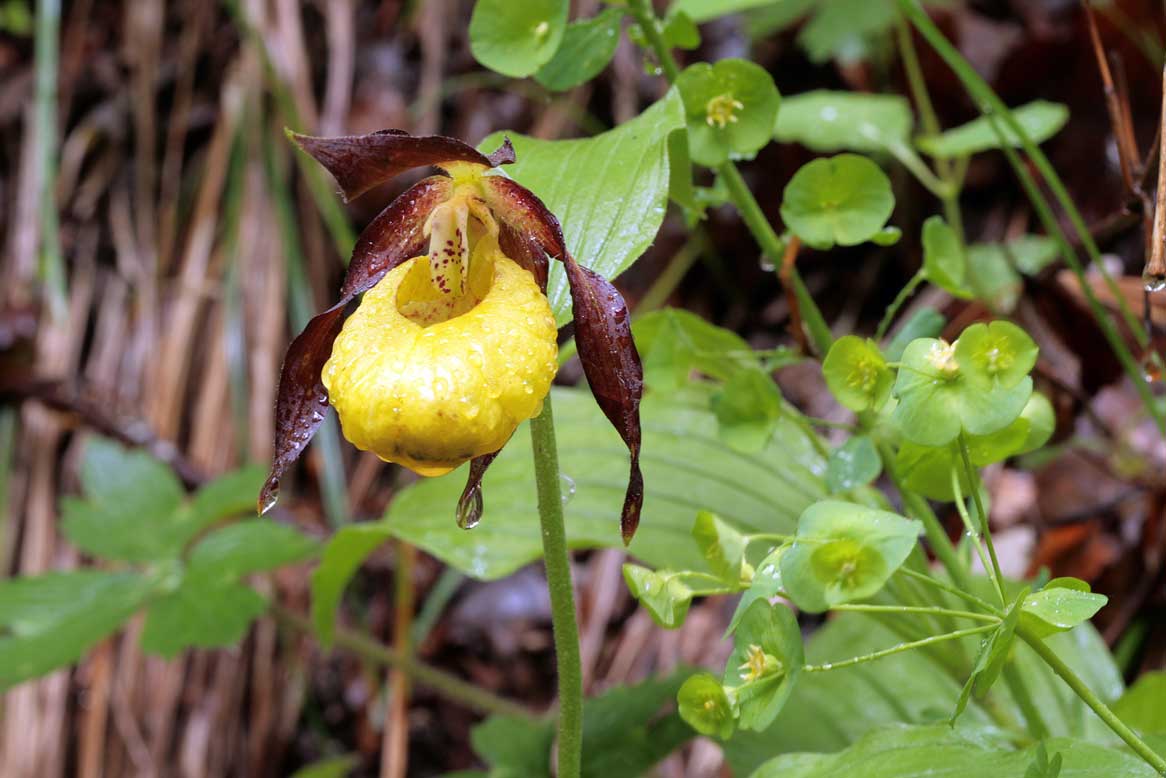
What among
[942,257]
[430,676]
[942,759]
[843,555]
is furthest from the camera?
[430,676]

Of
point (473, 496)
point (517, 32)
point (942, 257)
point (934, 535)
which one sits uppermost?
point (517, 32)

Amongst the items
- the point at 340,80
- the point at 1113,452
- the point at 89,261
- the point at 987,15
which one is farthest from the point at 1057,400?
the point at 89,261

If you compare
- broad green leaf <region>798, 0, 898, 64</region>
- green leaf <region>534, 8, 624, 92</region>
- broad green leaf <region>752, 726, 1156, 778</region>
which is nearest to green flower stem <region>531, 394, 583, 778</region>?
broad green leaf <region>752, 726, 1156, 778</region>

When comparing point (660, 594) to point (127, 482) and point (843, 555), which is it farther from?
point (127, 482)

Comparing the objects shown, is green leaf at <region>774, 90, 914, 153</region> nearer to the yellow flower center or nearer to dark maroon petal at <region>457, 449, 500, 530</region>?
the yellow flower center

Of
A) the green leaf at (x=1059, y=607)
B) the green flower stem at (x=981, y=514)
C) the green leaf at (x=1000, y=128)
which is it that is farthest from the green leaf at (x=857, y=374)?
the green leaf at (x=1000, y=128)

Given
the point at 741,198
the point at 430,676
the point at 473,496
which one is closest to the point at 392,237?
the point at 473,496
